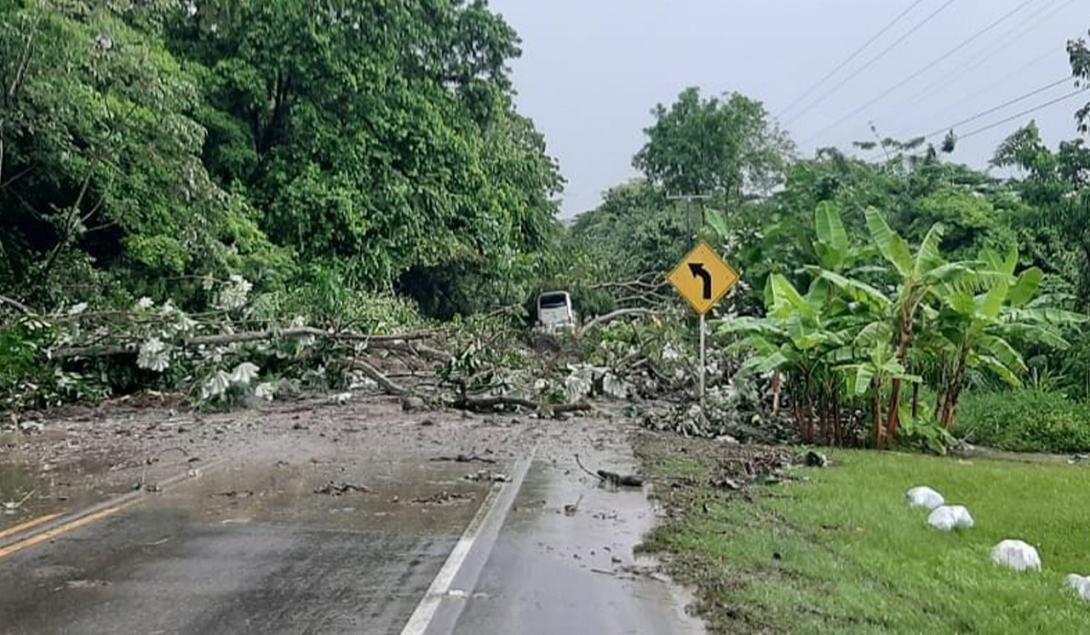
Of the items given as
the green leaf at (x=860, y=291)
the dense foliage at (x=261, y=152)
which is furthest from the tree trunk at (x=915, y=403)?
the dense foliage at (x=261, y=152)

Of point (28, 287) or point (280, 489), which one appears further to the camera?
point (28, 287)

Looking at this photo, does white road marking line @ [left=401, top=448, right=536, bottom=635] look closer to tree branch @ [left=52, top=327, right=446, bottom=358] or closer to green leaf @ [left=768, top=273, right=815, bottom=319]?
green leaf @ [left=768, top=273, right=815, bottom=319]

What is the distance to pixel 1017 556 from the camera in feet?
22.5

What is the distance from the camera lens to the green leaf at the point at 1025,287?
14.3 meters

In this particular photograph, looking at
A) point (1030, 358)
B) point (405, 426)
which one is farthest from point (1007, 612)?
point (1030, 358)

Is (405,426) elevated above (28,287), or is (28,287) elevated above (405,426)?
(28,287)

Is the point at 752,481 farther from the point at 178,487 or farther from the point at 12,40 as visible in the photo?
the point at 12,40

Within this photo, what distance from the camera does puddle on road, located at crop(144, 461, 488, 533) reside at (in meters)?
8.31

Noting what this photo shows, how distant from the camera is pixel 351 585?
20.6ft

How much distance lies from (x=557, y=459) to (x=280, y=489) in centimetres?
352

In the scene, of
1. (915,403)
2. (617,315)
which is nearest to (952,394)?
(915,403)

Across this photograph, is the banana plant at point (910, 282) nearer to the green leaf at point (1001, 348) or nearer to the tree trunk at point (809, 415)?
the green leaf at point (1001, 348)

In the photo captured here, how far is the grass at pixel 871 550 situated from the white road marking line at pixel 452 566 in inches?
53.9

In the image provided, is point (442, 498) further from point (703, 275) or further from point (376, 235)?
point (376, 235)
